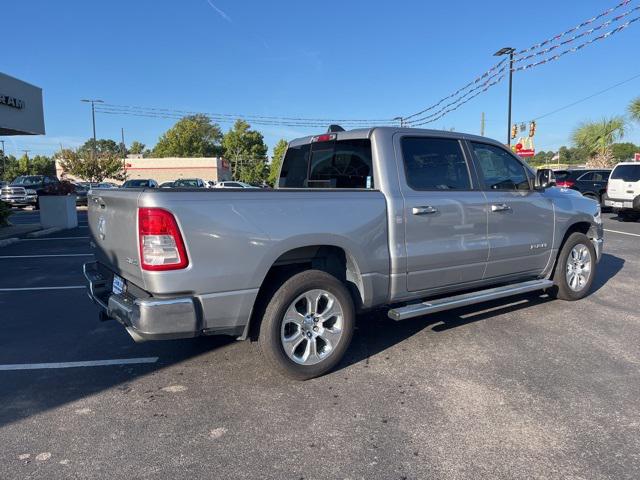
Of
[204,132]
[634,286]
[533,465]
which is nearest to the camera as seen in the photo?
[533,465]

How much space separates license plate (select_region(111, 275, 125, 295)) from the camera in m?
3.73

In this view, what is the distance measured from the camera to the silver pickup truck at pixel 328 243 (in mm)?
3240

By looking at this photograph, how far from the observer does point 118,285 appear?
3.79 metres

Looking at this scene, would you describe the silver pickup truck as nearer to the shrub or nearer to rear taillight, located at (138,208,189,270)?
rear taillight, located at (138,208,189,270)

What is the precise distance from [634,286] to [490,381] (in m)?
4.29

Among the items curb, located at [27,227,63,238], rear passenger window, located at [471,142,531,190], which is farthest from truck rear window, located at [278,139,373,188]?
curb, located at [27,227,63,238]

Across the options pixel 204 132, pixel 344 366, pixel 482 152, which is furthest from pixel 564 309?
pixel 204 132

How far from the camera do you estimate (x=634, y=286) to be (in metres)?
6.73

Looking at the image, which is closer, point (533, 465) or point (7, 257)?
point (533, 465)

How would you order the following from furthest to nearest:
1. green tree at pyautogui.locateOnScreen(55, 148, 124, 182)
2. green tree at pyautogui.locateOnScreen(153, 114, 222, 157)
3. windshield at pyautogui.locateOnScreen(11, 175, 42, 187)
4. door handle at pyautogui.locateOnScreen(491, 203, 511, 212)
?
green tree at pyautogui.locateOnScreen(153, 114, 222, 157) < green tree at pyautogui.locateOnScreen(55, 148, 124, 182) < windshield at pyautogui.locateOnScreen(11, 175, 42, 187) < door handle at pyautogui.locateOnScreen(491, 203, 511, 212)

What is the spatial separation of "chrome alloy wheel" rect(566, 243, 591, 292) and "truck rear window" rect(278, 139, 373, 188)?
120 inches

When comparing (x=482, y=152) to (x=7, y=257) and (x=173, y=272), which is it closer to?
(x=173, y=272)

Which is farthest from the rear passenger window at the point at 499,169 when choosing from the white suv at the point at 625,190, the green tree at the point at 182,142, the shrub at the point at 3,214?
the green tree at the point at 182,142

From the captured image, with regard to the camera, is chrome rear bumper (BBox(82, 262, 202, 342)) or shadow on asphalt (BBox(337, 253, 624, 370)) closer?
chrome rear bumper (BBox(82, 262, 202, 342))
